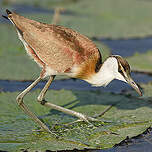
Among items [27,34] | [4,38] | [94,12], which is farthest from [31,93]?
[94,12]

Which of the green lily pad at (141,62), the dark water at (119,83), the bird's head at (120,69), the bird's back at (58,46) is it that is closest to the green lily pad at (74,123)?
the dark water at (119,83)

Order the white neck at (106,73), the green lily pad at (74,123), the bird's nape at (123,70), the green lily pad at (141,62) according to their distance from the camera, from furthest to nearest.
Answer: the green lily pad at (141,62) < the white neck at (106,73) < the bird's nape at (123,70) < the green lily pad at (74,123)

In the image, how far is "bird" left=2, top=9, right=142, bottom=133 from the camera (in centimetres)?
666

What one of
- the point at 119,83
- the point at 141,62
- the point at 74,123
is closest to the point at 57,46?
the point at 74,123

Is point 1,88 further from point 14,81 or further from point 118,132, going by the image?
point 118,132

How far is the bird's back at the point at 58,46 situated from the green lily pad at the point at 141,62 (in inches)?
108

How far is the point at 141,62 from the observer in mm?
9750

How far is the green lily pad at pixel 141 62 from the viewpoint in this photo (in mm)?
9389

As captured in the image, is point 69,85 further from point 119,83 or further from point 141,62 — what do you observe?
point 141,62

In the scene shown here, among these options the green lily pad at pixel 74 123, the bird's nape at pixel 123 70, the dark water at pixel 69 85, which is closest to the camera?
the green lily pad at pixel 74 123

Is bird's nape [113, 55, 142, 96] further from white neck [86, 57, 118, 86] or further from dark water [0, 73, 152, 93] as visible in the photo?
dark water [0, 73, 152, 93]

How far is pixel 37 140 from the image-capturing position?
6.07 meters

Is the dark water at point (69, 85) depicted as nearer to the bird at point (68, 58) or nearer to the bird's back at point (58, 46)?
the bird at point (68, 58)

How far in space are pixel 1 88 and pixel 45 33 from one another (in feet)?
8.17
